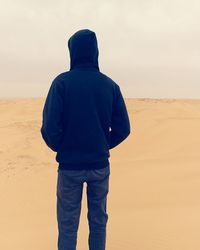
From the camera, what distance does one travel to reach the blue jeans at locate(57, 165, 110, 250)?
9.70ft

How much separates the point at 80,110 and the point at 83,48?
480 millimetres

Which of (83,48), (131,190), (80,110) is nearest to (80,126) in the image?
(80,110)

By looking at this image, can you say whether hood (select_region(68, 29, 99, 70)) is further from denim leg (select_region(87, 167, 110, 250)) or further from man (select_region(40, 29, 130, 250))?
denim leg (select_region(87, 167, 110, 250))

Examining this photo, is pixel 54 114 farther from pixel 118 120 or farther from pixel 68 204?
pixel 68 204

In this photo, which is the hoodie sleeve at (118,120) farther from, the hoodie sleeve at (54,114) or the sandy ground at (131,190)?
the sandy ground at (131,190)

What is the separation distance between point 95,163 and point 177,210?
7.61 feet

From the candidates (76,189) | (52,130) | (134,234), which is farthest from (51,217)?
(52,130)

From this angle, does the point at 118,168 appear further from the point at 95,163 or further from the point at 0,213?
the point at 95,163

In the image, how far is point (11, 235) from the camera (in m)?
4.23

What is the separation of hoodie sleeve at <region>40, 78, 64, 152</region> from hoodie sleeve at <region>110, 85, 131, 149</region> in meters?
0.47

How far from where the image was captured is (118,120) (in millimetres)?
3113

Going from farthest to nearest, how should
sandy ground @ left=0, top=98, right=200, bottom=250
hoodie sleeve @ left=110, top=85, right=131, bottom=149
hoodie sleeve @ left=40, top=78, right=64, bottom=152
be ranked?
1. sandy ground @ left=0, top=98, right=200, bottom=250
2. hoodie sleeve @ left=110, top=85, right=131, bottom=149
3. hoodie sleeve @ left=40, top=78, right=64, bottom=152

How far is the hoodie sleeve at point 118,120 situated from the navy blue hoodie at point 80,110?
0.08 meters

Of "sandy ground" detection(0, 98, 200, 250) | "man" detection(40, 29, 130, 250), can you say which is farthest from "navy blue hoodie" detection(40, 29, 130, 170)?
"sandy ground" detection(0, 98, 200, 250)
